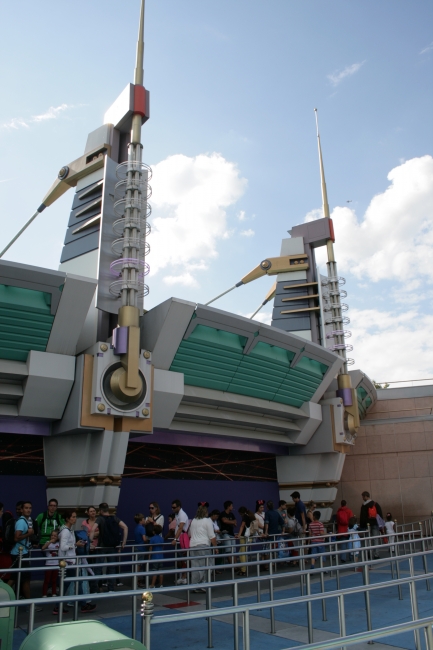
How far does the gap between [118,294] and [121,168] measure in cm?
439

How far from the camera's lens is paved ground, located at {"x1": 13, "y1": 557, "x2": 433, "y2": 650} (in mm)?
7176

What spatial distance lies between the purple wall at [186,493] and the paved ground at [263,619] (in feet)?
20.3

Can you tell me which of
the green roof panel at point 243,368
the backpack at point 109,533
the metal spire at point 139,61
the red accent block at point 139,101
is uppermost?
the metal spire at point 139,61

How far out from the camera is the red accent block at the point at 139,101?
54.8ft

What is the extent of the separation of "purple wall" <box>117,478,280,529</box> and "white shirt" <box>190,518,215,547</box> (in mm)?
6130

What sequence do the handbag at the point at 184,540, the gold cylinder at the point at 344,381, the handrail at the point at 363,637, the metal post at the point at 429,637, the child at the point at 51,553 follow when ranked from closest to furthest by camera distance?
the handrail at the point at 363,637, the metal post at the point at 429,637, the child at the point at 51,553, the handbag at the point at 184,540, the gold cylinder at the point at 344,381

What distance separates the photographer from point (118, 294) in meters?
15.1

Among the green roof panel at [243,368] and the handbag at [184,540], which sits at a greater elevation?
the green roof panel at [243,368]

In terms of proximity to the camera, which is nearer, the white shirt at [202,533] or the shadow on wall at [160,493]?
the white shirt at [202,533]

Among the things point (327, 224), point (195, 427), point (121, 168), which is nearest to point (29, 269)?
point (121, 168)

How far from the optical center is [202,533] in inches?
429

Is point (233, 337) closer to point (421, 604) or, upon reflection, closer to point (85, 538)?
point (85, 538)

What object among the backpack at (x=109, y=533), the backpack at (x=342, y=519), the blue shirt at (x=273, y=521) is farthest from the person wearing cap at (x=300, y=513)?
the backpack at (x=109, y=533)

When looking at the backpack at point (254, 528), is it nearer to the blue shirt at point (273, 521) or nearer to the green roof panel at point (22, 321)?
the blue shirt at point (273, 521)
